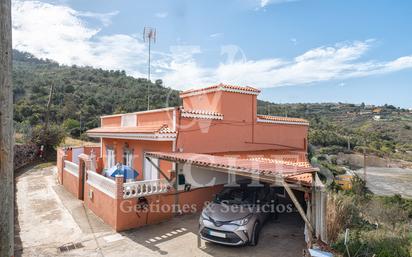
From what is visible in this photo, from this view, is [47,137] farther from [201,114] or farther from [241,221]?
[241,221]

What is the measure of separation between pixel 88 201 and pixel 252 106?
923 centimetres

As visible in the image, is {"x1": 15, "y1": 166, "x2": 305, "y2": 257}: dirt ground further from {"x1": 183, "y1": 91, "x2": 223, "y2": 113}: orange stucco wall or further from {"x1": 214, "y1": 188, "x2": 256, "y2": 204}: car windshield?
{"x1": 183, "y1": 91, "x2": 223, "y2": 113}: orange stucco wall

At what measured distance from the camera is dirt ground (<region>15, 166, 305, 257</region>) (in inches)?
291

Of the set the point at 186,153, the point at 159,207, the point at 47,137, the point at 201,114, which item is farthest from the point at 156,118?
the point at 47,137

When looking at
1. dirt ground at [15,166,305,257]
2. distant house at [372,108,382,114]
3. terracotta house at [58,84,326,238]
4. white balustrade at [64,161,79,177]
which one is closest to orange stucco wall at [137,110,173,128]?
terracotta house at [58,84,326,238]

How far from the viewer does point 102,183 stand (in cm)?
1016

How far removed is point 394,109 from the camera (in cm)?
11031

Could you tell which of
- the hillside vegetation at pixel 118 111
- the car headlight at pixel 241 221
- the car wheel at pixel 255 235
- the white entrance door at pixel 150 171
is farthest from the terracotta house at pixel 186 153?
the hillside vegetation at pixel 118 111

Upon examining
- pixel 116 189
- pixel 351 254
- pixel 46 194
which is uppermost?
pixel 116 189

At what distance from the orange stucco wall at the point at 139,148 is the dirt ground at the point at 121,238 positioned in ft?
9.33

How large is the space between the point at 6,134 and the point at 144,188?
7422 mm

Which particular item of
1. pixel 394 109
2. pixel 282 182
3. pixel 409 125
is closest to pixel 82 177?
pixel 282 182

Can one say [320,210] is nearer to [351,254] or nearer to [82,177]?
[351,254]

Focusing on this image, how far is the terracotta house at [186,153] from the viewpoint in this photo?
905 centimetres
